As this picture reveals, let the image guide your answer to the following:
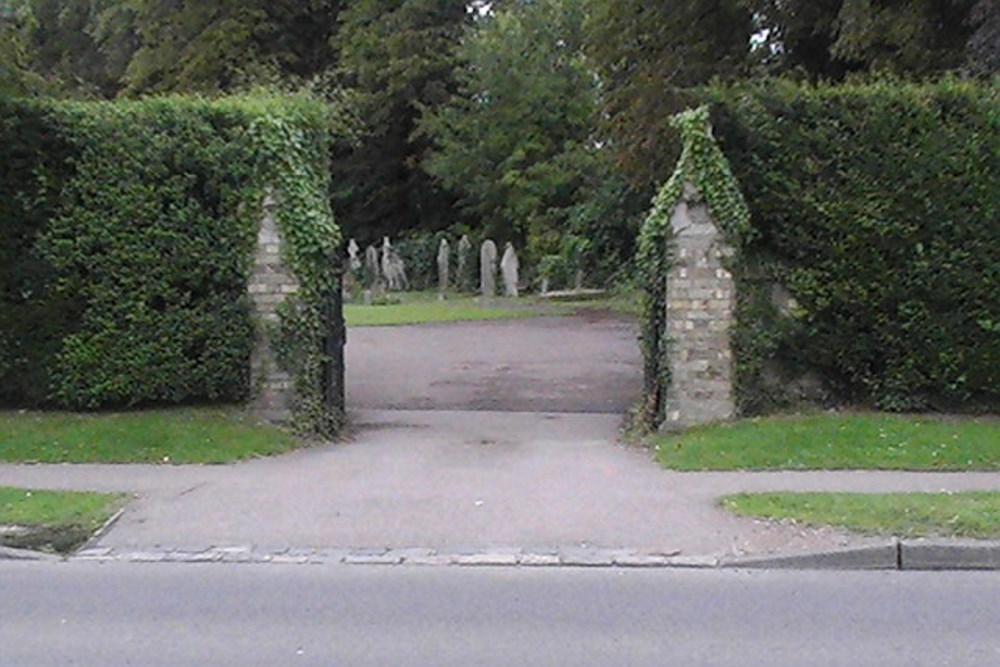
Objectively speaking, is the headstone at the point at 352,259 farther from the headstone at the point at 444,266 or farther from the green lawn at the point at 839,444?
the green lawn at the point at 839,444

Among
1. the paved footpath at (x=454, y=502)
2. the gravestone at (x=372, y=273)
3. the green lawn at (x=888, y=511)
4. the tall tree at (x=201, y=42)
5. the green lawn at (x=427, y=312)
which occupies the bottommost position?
the paved footpath at (x=454, y=502)

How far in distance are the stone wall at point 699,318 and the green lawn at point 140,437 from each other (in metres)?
4.26

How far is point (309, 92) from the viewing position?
559 inches

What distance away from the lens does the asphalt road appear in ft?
19.0

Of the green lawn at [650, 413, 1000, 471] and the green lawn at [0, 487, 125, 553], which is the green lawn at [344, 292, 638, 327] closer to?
the green lawn at [650, 413, 1000, 471]

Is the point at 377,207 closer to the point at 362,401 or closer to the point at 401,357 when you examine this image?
the point at 401,357

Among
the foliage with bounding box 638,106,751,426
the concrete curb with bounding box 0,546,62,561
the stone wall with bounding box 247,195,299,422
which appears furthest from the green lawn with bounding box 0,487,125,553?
the foliage with bounding box 638,106,751,426

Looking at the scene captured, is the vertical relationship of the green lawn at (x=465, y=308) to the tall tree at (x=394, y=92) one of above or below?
below

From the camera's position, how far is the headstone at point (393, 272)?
4338cm

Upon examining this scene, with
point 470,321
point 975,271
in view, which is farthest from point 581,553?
point 470,321

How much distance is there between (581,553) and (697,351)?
493cm

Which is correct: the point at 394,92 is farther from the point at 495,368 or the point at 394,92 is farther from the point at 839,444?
the point at 839,444

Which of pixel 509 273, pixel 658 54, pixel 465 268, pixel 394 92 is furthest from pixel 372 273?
pixel 658 54

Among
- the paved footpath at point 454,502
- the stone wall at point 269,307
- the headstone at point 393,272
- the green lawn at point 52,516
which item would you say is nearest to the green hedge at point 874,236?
the paved footpath at point 454,502
